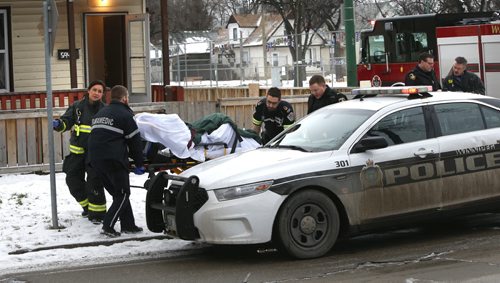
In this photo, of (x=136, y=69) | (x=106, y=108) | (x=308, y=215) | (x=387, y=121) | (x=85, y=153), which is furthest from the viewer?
(x=136, y=69)

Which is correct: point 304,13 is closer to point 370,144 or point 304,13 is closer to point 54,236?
point 54,236

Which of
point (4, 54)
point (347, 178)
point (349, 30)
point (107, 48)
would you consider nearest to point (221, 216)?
point (347, 178)

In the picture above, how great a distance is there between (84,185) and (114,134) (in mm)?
1363

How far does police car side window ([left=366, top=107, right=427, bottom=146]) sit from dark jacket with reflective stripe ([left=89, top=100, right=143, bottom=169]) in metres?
2.67

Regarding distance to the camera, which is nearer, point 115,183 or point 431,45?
point 115,183

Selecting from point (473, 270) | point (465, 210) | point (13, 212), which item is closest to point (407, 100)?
point (465, 210)

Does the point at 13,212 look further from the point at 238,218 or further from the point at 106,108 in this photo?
the point at 238,218

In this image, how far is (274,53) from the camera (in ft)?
204

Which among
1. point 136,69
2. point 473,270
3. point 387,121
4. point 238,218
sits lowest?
point 473,270

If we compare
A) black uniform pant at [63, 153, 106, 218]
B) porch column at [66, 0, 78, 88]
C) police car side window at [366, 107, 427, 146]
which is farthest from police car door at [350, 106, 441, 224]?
Result: porch column at [66, 0, 78, 88]

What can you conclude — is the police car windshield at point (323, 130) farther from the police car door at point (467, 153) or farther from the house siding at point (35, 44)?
the house siding at point (35, 44)

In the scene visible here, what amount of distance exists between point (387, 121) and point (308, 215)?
1.40 metres

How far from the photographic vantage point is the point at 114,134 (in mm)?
9352

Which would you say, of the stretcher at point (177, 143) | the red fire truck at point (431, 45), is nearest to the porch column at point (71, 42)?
the stretcher at point (177, 143)
